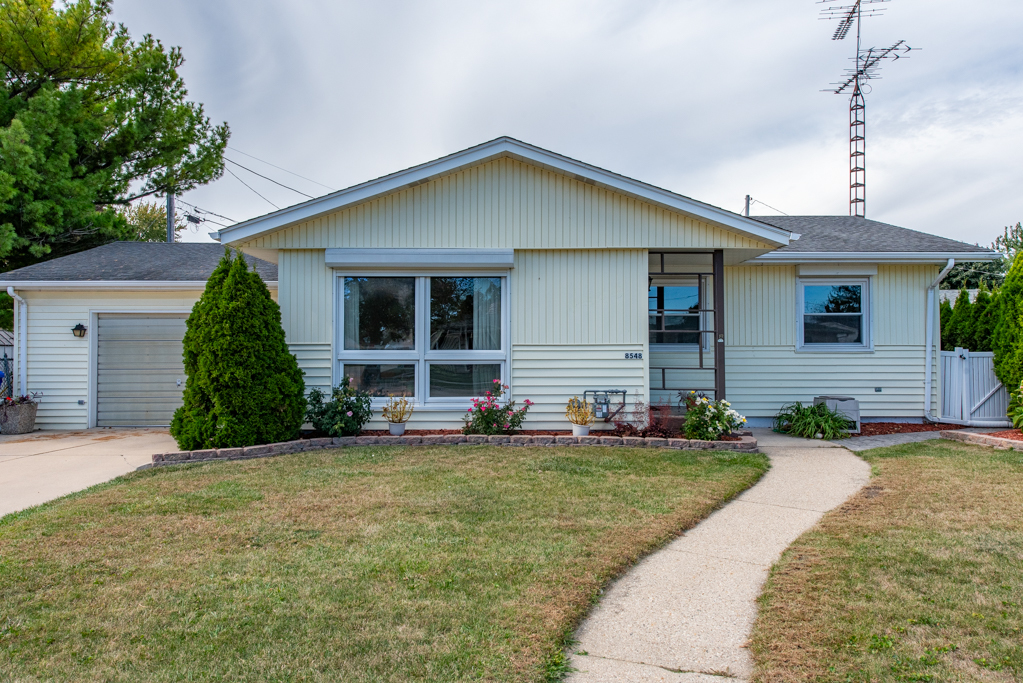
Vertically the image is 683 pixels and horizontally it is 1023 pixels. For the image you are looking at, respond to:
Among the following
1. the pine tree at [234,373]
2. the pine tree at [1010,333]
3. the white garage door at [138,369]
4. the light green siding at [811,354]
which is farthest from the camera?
the white garage door at [138,369]

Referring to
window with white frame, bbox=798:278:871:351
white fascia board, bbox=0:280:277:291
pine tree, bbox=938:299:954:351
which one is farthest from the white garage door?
pine tree, bbox=938:299:954:351

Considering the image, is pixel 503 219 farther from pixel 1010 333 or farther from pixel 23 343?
pixel 23 343

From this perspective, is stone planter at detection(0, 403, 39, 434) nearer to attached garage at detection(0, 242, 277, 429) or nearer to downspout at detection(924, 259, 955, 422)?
attached garage at detection(0, 242, 277, 429)

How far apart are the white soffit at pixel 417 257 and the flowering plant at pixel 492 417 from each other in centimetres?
194

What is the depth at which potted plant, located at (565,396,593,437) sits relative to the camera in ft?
29.0

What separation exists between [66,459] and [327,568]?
5833 millimetres

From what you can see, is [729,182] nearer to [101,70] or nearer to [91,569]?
[101,70]

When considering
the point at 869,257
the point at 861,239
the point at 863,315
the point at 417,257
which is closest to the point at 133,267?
the point at 417,257

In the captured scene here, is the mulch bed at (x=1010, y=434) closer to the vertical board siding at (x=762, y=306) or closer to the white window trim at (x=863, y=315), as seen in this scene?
the white window trim at (x=863, y=315)

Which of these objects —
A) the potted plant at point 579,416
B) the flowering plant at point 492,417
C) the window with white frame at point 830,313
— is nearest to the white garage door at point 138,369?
the flowering plant at point 492,417

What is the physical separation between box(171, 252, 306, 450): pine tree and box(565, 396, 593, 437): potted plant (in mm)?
3714

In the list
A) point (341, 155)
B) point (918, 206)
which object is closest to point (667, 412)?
point (341, 155)

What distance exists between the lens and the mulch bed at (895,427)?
32.9ft

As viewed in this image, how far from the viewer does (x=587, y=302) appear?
938 cm
